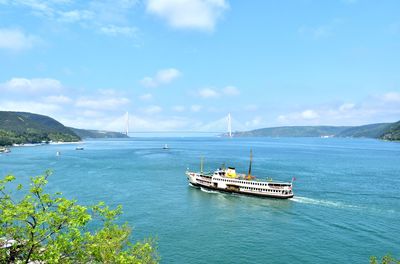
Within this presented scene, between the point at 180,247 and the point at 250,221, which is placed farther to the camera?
the point at 250,221

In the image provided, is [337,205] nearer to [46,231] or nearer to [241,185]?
[241,185]

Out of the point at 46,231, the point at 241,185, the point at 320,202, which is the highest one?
the point at 46,231

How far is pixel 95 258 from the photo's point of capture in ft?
61.9

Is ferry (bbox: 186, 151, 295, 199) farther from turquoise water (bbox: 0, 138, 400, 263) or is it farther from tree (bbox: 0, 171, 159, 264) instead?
tree (bbox: 0, 171, 159, 264)

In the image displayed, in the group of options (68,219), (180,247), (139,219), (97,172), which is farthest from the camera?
(97,172)

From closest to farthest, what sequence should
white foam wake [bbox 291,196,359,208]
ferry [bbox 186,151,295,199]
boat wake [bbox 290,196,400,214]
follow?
boat wake [bbox 290,196,400,214], white foam wake [bbox 291,196,359,208], ferry [bbox 186,151,295,199]

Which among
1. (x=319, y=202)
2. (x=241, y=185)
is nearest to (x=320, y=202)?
(x=319, y=202)

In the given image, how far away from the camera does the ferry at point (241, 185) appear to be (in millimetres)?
85969

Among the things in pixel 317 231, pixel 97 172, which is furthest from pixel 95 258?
pixel 97 172

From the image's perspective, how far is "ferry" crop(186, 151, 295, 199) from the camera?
8597 centimetres

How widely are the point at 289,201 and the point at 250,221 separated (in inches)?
828

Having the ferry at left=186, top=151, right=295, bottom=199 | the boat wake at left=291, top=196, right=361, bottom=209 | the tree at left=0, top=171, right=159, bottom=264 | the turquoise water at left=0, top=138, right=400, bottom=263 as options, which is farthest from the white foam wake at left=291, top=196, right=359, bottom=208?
the tree at left=0, top=171, right=159, bottom=264

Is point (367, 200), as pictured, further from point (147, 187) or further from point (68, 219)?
point (68, 219)

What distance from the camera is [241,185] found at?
301 ft
